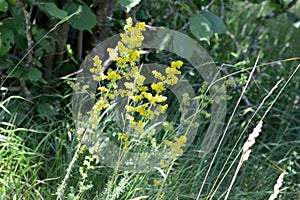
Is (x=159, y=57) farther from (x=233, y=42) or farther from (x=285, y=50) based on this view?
(x=285, y=50)

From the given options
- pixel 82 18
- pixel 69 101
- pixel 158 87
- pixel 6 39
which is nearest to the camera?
pixel 158 87

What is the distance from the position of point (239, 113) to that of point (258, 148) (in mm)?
262

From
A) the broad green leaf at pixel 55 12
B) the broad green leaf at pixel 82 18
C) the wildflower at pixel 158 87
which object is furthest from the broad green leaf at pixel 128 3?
the wildflower at pixel 158 87

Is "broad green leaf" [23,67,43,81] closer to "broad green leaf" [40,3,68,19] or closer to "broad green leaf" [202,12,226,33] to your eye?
"broad green leaf" [40,3,68,19]

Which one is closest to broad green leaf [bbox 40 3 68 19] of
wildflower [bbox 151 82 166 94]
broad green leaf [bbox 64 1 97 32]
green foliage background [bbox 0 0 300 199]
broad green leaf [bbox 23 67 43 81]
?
green foliage background [bbox 0 0 300 199]

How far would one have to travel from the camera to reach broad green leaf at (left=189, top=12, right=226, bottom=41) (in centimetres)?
222

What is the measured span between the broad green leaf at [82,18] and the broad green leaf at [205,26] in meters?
0.43

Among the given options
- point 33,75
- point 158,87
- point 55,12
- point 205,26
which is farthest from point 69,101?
point 158,87

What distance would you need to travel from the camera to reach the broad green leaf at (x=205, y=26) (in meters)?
2.22

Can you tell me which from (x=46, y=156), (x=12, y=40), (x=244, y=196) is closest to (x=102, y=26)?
(x=12, y=40)

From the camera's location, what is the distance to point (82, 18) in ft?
A: 7.60

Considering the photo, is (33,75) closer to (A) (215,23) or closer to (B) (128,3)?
(B) (128,3)

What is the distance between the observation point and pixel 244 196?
2338mm

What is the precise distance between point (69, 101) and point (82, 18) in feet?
1.56
